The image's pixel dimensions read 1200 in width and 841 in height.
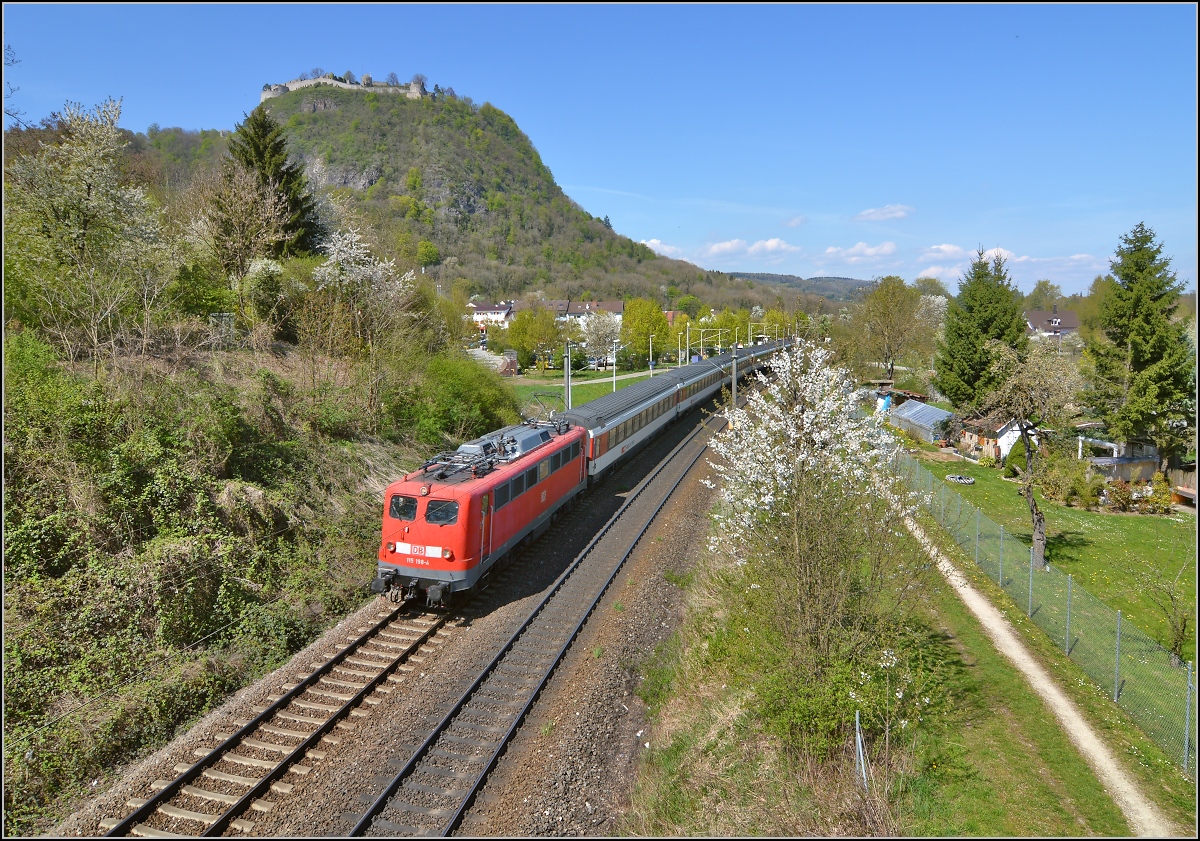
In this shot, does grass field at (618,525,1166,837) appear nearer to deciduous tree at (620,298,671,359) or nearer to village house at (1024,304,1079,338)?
deciduous tree at (620,298,671,359)

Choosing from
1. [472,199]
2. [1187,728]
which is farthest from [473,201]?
[1187,728]

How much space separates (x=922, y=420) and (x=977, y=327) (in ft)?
21.0

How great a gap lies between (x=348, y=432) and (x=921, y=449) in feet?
99.1

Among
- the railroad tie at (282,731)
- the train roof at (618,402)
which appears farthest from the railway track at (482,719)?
the train roof at (618,402)

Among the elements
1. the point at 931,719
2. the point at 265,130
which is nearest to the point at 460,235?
the point at 265,130

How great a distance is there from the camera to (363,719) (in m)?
10.9

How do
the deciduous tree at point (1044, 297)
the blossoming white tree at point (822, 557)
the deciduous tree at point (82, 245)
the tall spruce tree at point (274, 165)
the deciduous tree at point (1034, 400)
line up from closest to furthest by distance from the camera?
the blossoming white tree at point (822, 557) → the deciduous tree at point (82, 245) → the deciduous tree at point (1034, 400) → the tall spruce tree at point (274, 165) → the deciduous tree at point (1044, 297)

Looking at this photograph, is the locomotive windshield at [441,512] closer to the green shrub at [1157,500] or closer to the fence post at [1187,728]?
the fence post at [1187,728]

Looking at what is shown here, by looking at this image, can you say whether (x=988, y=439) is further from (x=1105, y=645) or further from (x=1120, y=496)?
(x=1105, y=645)

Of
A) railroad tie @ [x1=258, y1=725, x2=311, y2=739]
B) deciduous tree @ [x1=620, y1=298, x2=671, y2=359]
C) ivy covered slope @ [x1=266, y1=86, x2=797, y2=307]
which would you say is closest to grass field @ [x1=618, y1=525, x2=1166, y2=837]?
railroad tie @ [x1=258, y1=725, x2=311, y2=739]

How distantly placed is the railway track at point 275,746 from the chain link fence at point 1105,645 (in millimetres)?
11344

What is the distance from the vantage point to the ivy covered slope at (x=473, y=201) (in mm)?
145375

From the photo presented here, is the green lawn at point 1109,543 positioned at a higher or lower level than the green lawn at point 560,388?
lower

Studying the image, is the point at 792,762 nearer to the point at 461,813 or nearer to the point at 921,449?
the point at 461,813
